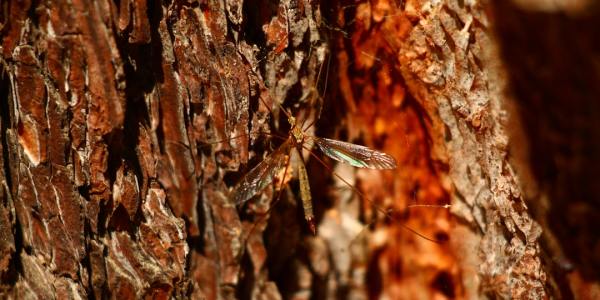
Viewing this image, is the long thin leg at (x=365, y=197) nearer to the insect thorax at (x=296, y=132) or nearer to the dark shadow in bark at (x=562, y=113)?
the insect thorax at (x=296, y=132)

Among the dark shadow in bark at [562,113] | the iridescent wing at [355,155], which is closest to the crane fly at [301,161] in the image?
the iridescent wing at [355,155]

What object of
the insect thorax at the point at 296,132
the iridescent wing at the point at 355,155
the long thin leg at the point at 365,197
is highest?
the insect thorax at the point at 296,132

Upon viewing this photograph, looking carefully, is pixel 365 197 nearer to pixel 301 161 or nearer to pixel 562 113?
pixel 301 161

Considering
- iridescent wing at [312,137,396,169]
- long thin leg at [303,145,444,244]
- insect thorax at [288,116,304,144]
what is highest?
insect thorax at [288,116,304,144]

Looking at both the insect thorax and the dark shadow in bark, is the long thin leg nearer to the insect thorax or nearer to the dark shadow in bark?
the insect thorax

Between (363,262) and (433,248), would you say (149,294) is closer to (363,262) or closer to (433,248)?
(363,262)

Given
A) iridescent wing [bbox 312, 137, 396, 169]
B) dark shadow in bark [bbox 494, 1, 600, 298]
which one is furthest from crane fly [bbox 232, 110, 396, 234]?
dark shadow in bark [bbox 494, 1, 600, 298]

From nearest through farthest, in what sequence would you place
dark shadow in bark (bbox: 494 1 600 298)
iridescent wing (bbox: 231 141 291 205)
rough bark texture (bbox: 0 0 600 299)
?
rough bark texture (bbox: 0 0 600 299) < dark shadow in bark (bbox: 494 1 600 298) < iridescent wing (bbox: 231 141 291 205)

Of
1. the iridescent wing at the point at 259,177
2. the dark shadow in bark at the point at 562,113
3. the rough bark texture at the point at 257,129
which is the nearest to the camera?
the rough bark texture at the point at 257,129
